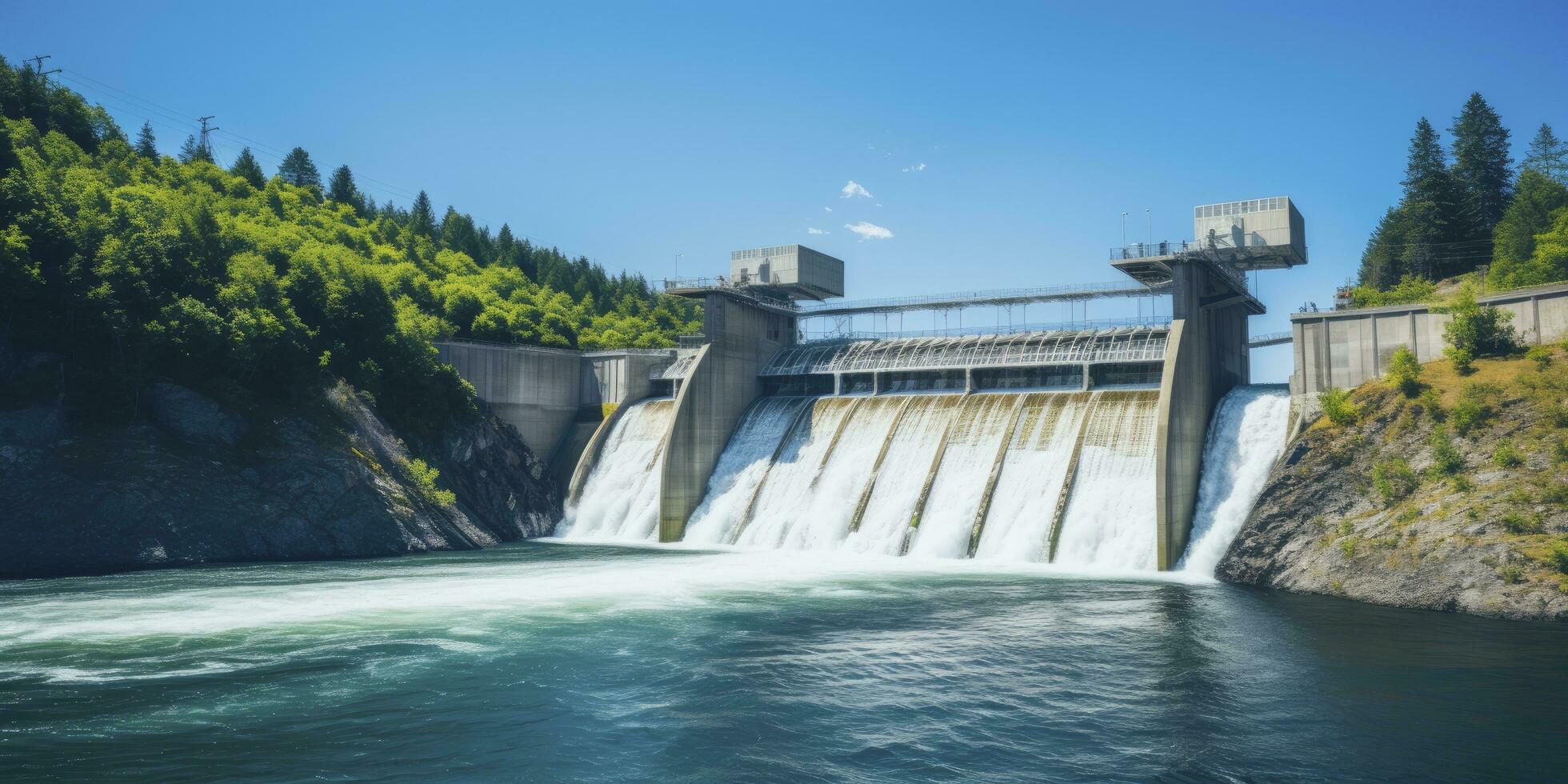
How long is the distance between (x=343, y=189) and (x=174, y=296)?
281 feet

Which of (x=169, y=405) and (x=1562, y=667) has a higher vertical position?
Answer: (x=169, y=405)

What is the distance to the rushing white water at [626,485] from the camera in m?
54.1

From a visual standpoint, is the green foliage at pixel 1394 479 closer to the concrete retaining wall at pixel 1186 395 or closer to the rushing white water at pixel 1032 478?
the concrete retaining wall at pixel 1186 395

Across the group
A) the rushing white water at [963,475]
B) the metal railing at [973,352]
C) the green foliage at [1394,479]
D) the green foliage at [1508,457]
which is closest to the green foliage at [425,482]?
the metal railing at [973,352]

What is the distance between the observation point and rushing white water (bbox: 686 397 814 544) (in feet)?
169

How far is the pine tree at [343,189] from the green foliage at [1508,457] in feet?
395

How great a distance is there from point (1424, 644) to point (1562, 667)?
2906mm

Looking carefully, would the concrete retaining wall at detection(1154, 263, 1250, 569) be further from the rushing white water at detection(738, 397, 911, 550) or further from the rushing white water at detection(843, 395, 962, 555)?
the rushing white water at detection(738, 397, 911, 550)

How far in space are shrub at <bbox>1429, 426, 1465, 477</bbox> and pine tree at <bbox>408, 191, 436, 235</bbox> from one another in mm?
106354

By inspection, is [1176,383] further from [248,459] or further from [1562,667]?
[248,459]

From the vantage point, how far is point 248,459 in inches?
1662

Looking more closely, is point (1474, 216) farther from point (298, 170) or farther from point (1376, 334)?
point (298, 170)

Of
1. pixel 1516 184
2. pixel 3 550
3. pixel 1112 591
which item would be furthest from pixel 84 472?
pixel 1516 184

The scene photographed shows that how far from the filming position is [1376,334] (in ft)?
132
